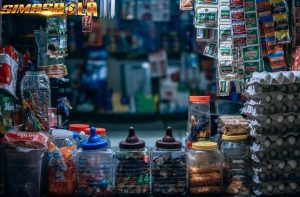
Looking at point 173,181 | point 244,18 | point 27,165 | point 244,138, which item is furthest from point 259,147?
point 27,165

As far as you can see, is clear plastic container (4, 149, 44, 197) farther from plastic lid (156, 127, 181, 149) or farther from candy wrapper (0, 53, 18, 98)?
plastic lid (156, 127, 181, 149)

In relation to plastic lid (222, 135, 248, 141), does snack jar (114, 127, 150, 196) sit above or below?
below

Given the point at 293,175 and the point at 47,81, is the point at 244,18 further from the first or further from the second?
the point at 47,81

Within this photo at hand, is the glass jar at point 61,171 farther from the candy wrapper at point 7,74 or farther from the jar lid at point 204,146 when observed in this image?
the jar lid at point 204,146

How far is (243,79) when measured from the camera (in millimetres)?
3246

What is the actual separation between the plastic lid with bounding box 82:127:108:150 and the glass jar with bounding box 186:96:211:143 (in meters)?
0.59

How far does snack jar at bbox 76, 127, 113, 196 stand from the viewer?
287cm

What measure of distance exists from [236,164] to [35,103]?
46.8 inches

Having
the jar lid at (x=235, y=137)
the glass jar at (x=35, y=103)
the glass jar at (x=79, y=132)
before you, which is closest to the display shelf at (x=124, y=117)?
the glass jar at (x=79, y=132)

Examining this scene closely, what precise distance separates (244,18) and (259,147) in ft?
2.67

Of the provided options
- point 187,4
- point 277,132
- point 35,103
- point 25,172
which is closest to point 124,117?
point 187,4

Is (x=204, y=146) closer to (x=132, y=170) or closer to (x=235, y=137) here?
(x=235, y=137)

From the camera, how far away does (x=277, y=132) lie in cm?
287

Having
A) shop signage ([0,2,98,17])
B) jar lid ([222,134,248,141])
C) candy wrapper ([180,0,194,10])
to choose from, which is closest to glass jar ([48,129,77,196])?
shop signage ([0,2,98,17])
